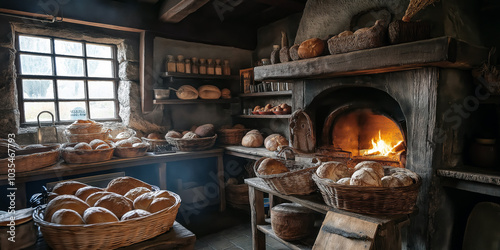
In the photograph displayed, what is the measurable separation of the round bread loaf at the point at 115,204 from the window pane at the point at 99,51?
3.46 meters

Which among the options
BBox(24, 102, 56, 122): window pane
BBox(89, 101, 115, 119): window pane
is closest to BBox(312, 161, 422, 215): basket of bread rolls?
BBox(89, 101, 115, 119): window pane

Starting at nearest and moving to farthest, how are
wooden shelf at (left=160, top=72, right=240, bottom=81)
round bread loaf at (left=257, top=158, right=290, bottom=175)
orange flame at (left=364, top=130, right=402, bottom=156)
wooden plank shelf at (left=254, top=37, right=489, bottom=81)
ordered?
wooden plank shelf at (left=254, top=37, right=489, bottom=81) < round bread loaf at (left=257, top=158, right=290, bottom=175) < orange flame at (left=364, top=130, right=402, bottom=156) < wooden shelf at (left=160, top=72, right=240, bottom=81)

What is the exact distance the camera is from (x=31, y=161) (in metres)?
3.06

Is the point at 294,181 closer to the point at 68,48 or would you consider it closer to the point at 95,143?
the point at 95,143

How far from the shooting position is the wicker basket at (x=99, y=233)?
121 centimetres

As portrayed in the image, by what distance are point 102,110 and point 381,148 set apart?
151 inches

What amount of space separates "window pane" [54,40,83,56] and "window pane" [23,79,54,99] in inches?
17.6

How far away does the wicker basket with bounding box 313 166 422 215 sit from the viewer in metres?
1.83

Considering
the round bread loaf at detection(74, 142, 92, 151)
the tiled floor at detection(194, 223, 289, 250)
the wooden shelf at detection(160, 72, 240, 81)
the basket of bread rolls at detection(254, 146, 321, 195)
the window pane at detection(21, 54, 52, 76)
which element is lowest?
the tiled floor at detection(194, 223, 289, 250)

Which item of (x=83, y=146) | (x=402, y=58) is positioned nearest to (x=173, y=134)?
(x=83, y=146)

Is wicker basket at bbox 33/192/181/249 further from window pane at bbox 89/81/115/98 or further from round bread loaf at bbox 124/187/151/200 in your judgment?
window pane at bbox 89/81/115/98

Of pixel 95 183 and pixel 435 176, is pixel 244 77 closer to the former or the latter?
pixel 95 183

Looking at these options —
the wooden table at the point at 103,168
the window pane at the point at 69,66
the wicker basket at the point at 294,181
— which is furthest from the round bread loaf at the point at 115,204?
the window pane at the point at 69,66

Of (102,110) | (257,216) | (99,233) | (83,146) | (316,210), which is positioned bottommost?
(257,216)
